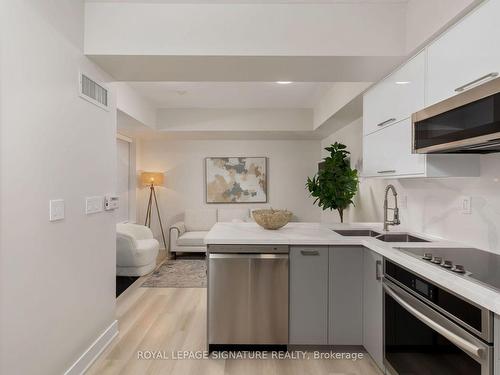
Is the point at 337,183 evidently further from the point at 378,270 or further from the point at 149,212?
the point at 149,212

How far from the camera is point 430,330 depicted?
5.12 ft

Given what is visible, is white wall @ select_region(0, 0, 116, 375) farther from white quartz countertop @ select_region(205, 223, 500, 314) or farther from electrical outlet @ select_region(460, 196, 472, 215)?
electrical outlet @ select_region(460, 196, 472, 215)

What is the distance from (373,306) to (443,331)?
827 millimetres

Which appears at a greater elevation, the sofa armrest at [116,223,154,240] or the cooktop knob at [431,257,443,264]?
the cooktop knob at [431,257,443,264]

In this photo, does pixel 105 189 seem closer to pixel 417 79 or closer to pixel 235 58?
pixel 235 58

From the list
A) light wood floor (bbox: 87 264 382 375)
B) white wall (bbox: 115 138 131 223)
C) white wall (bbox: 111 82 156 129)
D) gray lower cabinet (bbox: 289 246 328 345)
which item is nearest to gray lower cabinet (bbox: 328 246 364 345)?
gray lower cabinet (bbox: 289 246 328 345)

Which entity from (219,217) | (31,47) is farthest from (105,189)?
(219,217)

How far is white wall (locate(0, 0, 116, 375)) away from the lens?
1547 mm

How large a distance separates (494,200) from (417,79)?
866 mm

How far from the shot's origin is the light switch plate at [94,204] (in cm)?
230

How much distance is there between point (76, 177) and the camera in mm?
2150

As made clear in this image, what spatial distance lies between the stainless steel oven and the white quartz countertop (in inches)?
2.4

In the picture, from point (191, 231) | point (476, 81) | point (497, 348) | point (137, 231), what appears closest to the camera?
point (497, 348)

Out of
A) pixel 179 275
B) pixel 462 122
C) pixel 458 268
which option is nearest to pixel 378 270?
pixel 458 268
